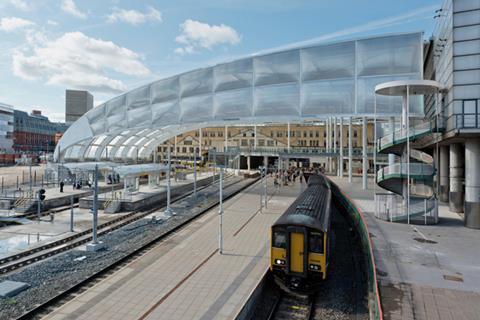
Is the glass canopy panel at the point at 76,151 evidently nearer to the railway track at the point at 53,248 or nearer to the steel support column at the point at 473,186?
the railway track at the point at 53,248

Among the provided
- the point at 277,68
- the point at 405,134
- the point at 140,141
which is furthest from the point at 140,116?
the point at 405,134

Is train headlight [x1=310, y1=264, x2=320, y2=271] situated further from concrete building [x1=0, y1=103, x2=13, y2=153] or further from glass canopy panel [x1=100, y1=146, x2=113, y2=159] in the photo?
concrete building [x1=0, y1=103, x2=13, y2=153]

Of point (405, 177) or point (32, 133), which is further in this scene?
point (32, 133)

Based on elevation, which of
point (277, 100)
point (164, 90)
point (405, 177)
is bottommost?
point (405, 177)

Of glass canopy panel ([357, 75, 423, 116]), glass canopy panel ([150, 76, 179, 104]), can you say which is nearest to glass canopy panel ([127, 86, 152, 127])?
glass canopy panel ([150, 76, 179, 104])

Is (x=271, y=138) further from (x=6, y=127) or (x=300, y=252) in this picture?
(x=6, y=127)

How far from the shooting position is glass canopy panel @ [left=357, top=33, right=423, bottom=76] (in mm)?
26078

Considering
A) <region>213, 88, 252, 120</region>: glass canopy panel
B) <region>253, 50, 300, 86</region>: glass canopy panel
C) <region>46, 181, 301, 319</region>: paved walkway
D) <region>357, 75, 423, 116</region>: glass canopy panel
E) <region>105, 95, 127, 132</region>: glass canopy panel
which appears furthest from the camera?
<region>105, 95, 127, 132</region>: glass canopy panel

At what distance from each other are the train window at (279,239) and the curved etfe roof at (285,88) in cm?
1966

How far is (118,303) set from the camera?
9.55 m

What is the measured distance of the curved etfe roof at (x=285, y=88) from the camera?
26734mm

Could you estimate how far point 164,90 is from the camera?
36438 millimetres

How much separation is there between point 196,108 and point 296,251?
26.0 meters

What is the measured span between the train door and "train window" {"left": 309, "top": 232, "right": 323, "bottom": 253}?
0.92ft
